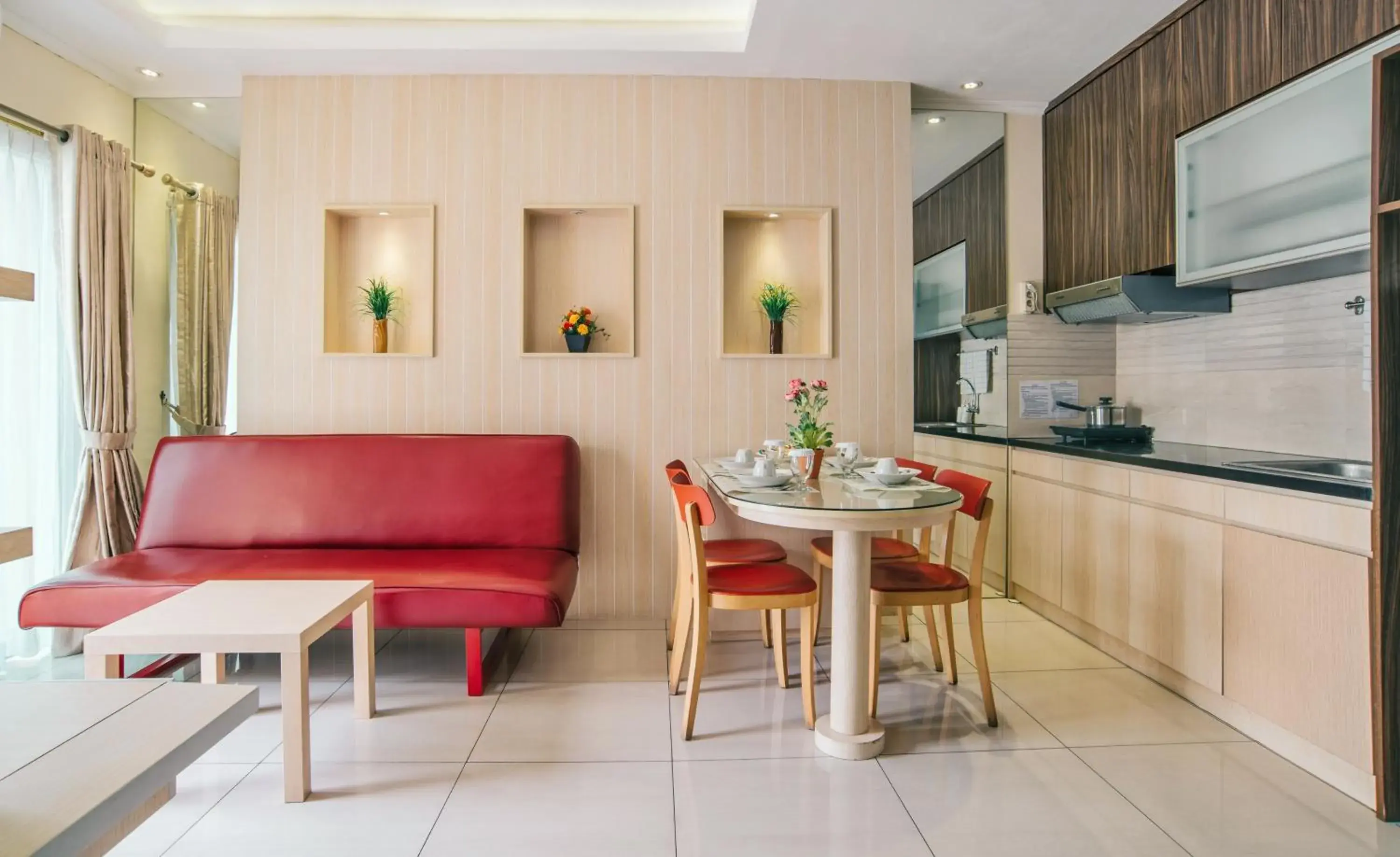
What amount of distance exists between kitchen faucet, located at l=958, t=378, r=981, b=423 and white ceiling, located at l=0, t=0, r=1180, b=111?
1844 mm

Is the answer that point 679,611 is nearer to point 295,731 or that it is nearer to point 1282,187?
point 295,731

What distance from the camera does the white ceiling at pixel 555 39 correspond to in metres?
3.15

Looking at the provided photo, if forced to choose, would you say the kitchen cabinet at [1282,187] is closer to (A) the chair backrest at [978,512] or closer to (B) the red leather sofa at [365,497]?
(A) the chair backrest at [978,512]

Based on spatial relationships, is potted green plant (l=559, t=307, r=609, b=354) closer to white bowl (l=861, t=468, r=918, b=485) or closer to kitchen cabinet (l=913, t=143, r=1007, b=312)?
white bowl (l=861, t=468, r=918, b=485)

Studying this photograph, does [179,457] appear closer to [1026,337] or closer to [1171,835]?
[1171,835]

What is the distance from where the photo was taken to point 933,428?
4.80 meters

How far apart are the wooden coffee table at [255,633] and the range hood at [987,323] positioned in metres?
3.37

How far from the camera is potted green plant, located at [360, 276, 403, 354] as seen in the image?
11.9 ft

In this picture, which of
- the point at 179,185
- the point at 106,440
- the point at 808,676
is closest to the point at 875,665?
the point at 808,676

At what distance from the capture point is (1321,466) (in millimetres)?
2717

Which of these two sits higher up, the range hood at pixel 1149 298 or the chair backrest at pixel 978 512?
the range hood at pixel 1149 298

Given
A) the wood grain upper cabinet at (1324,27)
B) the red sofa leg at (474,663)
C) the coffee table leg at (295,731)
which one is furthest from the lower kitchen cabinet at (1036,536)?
the coffee table leg at (295,731)

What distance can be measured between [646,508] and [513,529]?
2.12 feet

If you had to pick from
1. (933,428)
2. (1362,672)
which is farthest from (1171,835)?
(933,428)
